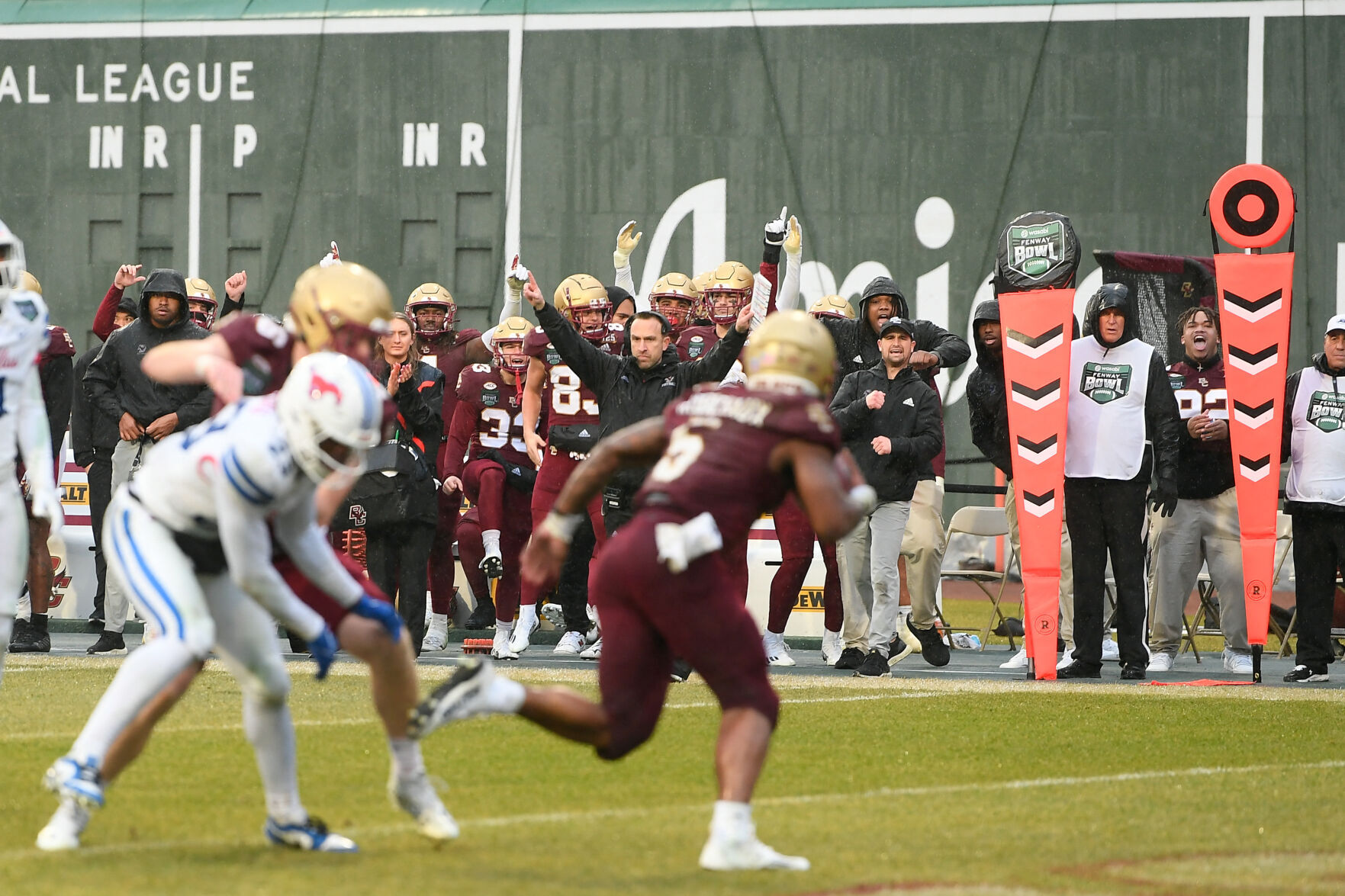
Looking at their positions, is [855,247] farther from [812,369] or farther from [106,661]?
[812,369]

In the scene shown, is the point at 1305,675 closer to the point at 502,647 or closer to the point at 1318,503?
the point at 1318,503

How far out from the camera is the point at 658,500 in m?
5.18

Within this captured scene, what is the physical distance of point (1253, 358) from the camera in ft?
34.3

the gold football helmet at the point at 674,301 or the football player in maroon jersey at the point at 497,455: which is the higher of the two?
the gold football helmet at the point at 674,301

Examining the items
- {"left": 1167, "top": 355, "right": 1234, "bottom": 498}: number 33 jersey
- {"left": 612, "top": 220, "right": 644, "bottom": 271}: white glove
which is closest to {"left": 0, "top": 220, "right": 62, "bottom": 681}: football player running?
{"left": 612, "top": 220, "right": 644, "bottom": 271}: white glove

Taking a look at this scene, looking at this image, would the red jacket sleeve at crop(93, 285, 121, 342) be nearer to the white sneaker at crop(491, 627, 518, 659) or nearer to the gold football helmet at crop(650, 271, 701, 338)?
the white sneaker at crop(491, 627, 518, 659)

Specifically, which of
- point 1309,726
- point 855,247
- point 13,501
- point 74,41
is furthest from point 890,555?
point 74,41

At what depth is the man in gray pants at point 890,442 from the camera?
1079cm

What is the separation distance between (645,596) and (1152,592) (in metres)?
8.07

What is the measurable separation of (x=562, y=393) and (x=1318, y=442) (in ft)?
14.2

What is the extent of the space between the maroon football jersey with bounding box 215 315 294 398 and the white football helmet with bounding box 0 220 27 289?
1768 mm

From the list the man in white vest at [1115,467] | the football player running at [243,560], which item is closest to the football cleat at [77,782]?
the football player running at [243,560]

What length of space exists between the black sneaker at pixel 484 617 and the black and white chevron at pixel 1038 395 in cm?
443

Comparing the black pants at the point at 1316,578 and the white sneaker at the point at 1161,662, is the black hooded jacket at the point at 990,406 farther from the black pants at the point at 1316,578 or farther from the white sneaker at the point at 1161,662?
the black pants at the point at 1316,578
